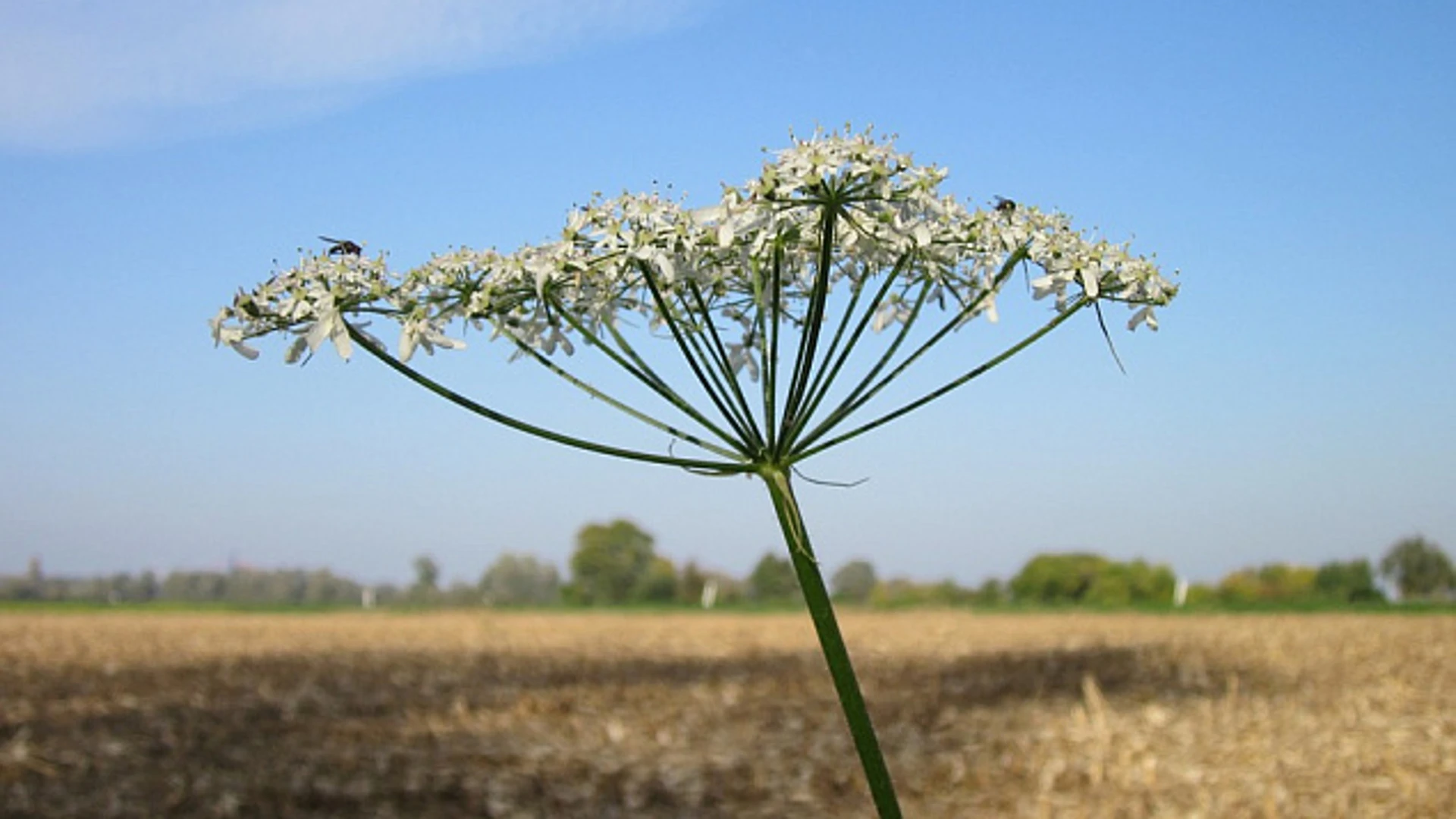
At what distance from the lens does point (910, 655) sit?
18562 millimetres

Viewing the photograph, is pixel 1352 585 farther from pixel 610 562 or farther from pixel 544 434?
pixel 544 434

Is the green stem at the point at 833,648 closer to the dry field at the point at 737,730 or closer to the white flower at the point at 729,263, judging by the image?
the white flower at the point at 729,263

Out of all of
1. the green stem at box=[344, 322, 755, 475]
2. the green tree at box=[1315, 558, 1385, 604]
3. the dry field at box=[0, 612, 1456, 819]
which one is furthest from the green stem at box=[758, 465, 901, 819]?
the green tree at box=[1315, 558, 1385, 604]

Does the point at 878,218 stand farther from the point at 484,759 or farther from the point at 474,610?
the point at 474,610

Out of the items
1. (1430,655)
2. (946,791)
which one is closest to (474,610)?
(1430,655)

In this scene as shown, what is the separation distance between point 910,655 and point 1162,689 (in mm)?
5445

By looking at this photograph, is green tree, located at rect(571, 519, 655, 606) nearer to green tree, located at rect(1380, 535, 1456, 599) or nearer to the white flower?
green tree, located at rect(1380, 535, 1456, 599)

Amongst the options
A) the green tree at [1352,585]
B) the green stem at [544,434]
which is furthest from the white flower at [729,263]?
the green tree at [1352,585]

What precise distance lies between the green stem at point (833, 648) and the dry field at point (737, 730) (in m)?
6.76

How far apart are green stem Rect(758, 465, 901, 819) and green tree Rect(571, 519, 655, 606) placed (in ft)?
160

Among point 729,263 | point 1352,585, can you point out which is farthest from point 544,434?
point 1352,585

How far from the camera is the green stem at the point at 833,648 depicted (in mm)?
2307

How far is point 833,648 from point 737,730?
963cm

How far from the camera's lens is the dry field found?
9.07 meters
